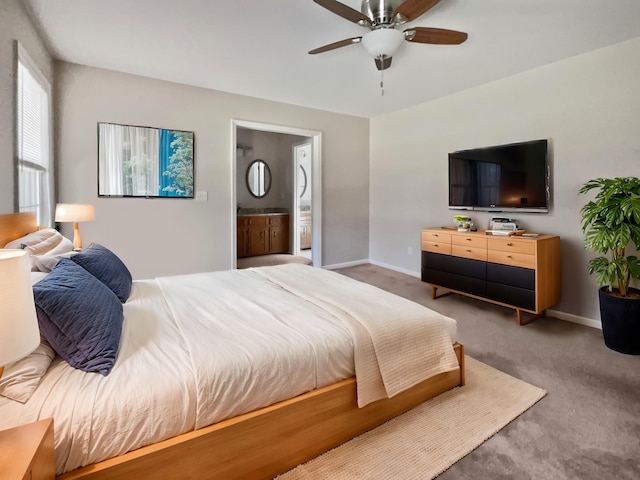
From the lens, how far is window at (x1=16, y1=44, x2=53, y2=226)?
8.08 ft

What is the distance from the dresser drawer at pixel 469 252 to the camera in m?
3.42

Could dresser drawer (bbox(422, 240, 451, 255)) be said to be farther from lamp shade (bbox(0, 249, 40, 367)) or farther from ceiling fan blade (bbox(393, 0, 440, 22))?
lamp shade (bbox(0, 249, 40, 367))

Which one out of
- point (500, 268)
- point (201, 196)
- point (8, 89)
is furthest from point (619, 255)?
point (8, 89)

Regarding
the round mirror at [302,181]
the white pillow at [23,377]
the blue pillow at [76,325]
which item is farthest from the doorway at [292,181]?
the white pillow at [23,377]

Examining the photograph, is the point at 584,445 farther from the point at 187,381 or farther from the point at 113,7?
the point at 113,7

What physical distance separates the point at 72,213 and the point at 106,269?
52.5 inches

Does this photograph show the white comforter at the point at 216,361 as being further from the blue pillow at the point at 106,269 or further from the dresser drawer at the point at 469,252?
the dresser drawer at the point at 469,252

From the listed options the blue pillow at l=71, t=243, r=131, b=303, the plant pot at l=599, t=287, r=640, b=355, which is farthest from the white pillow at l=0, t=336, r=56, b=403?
the plant pot at l=599, t=287, r=640, b=355

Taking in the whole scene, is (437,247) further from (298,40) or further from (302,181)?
(302,181)

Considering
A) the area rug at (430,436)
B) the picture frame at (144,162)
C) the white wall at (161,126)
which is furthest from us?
the picture frame at (144,162)

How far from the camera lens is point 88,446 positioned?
1050 millimetres

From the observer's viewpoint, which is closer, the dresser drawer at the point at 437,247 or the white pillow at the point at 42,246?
the white pillow at the point at 42,246

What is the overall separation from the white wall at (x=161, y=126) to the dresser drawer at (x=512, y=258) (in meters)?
2.92

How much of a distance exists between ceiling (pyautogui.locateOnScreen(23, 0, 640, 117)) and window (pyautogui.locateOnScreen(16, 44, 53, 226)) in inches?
16.9
